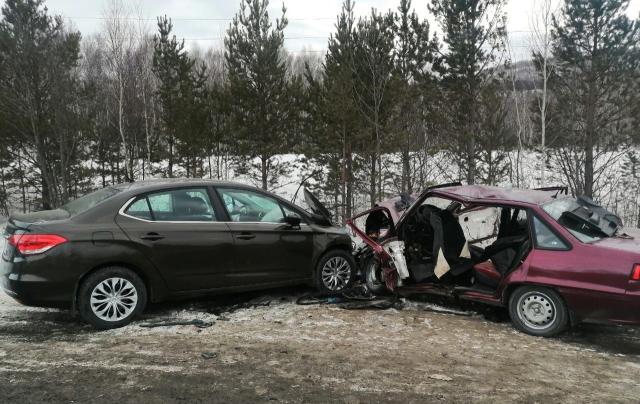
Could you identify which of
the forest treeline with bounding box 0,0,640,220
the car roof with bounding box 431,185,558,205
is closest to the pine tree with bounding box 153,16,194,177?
the forest treeline with bounding box 0,0,640,220

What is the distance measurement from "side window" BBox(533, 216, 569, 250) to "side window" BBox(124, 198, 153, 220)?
4163 millimetres

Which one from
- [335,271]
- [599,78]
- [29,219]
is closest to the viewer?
[29,219]

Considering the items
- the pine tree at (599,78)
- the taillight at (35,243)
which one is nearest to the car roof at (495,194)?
the taillight at (35,243)

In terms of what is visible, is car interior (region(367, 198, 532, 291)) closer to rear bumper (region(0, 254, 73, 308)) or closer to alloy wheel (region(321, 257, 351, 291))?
alloy wheel (region(321, 257, 351, 291))

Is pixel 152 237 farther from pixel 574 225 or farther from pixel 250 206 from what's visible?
pixel 574 225

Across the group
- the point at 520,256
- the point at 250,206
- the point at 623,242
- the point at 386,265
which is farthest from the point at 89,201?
the point at 623,242

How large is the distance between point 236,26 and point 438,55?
27.1ft

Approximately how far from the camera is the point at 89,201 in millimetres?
5434

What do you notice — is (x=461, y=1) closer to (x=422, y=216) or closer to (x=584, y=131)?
(x=584, y=131)

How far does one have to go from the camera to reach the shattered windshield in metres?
5.11

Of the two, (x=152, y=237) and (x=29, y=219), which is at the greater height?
(x=29, y=219)

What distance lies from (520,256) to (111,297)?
437 cm

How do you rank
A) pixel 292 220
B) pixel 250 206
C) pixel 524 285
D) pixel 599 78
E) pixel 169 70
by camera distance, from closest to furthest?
pixel 524 285 → pixel 250 206 → pixel 292 220 → pixel 599 78 → pixel 169 70

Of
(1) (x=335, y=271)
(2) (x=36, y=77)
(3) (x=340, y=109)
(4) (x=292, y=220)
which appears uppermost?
(2) (x=36, y=77)
